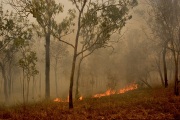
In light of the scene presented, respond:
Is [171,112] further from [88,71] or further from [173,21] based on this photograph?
[88,71]

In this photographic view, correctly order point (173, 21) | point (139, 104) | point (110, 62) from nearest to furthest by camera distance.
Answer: point (139, 104)
point (173, 21)
point (110, 62)

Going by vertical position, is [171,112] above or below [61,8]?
below

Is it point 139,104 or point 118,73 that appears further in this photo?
point 118,73

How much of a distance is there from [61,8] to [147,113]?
10.9 m

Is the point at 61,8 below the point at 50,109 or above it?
above

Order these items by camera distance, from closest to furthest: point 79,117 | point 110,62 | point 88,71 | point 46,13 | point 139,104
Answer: point 79,117 → point 139,104 → point 46,13 → point 88,71 → point 110,62

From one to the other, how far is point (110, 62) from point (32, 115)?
173 ft

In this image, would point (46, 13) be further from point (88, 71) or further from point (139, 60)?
point (139, 60)

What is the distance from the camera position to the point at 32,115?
48.0 ft

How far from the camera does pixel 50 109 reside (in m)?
16.5

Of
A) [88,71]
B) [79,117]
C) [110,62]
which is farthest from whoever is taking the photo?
[110,62]

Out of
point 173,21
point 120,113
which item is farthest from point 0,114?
point 173,21

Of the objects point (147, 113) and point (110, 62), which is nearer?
point (147, 113)

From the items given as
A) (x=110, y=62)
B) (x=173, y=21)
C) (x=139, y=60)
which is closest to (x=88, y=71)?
(x=110, y=62)
